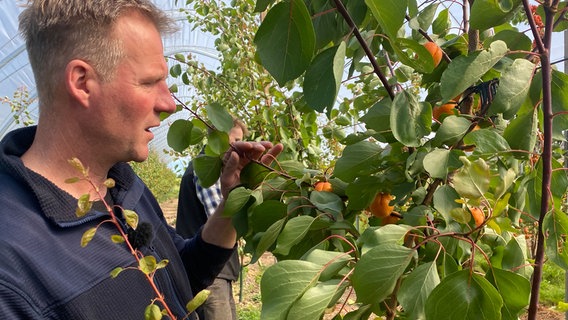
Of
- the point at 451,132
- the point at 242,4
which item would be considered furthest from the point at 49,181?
the point at 242,4

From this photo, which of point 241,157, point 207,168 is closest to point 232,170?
point 241,157

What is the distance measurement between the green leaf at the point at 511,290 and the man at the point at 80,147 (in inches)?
25.3

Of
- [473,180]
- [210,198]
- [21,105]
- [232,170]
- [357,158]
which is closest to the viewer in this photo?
[473,180]

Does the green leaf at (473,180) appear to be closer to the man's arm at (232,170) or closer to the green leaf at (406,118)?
the green leaf at (406,118)

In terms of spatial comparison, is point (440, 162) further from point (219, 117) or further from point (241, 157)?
point (241, 157)

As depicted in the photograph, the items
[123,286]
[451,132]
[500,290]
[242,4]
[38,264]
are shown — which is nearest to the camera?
[500,290]

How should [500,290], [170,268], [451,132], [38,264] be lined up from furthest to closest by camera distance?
[170,268], [38,264], [451,132], [500,290]

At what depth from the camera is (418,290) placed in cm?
67

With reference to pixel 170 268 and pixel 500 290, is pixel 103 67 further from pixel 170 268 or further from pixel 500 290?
pixel 500 290

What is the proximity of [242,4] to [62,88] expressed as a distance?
267cm

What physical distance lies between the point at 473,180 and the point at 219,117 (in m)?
0.51

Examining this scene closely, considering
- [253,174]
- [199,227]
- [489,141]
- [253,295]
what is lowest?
[253,295]

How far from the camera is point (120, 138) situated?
44.0 inches

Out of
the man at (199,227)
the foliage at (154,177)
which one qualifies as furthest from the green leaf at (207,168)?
the foliage at (154,177)
